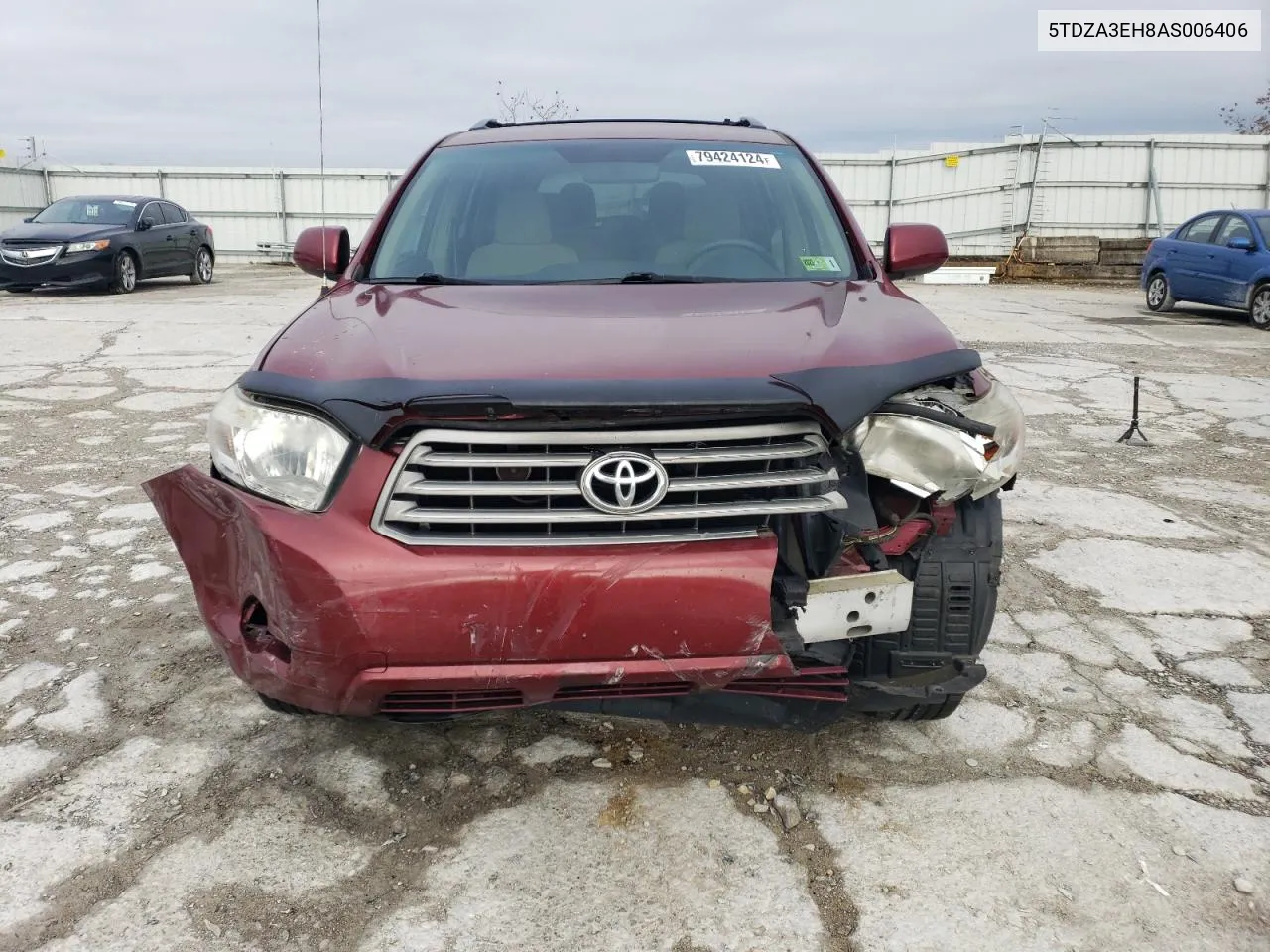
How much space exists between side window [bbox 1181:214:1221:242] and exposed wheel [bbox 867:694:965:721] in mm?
12586

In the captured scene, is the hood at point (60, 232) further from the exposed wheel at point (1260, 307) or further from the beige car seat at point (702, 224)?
the exposed wheel at point (1260, 307)

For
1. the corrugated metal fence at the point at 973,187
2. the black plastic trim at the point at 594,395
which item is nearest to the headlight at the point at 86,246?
the corrugated metal fence at the point at 973,187

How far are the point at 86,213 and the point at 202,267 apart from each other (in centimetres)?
269

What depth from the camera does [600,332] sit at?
2160mm

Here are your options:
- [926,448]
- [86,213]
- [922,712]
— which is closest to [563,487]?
[926,448]

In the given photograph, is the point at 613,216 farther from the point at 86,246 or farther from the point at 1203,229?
the point at 86,246

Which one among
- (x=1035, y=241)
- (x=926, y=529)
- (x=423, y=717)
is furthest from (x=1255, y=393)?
(x=1035, y=241)

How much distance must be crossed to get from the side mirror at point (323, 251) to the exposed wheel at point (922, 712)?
2.13 metres

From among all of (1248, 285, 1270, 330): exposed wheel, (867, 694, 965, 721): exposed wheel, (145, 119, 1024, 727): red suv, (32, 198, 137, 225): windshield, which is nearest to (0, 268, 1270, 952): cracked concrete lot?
(867, 694, 965, 721): exposed wheel

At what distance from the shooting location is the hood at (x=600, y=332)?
6.50ft

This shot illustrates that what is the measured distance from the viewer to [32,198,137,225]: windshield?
14102 millimetres

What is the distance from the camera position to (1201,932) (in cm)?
184

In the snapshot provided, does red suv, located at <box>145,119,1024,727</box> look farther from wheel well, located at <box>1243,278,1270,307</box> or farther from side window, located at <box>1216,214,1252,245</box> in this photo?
side window, located at <box>1216,214,1252,245</box>

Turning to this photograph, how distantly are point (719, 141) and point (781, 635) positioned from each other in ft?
6.66
